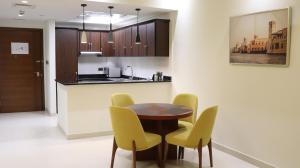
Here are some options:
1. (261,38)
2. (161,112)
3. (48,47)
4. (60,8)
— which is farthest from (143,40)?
(261,38)

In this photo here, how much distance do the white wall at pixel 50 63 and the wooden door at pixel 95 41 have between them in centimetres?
111

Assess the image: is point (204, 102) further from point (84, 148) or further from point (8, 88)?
point (8, 88)

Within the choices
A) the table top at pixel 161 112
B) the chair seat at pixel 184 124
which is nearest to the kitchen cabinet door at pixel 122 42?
the table top at pixel 161 112

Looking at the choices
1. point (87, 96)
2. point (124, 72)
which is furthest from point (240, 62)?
point (124, 72)

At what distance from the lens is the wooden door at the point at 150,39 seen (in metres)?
5.73

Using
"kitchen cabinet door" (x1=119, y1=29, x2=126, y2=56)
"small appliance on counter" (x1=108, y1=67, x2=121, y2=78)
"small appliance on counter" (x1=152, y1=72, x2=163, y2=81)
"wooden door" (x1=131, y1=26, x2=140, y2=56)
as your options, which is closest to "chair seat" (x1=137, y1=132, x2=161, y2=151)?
"small appliance on counter" (x1=152, y1=72, x2=163, y2=81)

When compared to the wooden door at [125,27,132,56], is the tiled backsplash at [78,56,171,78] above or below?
below

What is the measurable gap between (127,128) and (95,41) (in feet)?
16.2

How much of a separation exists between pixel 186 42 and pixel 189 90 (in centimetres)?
88

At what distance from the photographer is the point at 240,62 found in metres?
4.14

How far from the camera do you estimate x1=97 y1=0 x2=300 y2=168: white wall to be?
11.4ft

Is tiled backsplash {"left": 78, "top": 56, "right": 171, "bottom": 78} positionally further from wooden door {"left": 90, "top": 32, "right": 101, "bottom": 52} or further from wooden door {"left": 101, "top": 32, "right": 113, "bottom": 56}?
wooden door {"left": 90, "top": 32, "right": 101, "bottom": 52}

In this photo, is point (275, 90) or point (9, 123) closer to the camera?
point (275, 90)

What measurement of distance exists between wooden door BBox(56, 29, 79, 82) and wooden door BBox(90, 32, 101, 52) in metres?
0.46
